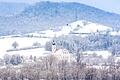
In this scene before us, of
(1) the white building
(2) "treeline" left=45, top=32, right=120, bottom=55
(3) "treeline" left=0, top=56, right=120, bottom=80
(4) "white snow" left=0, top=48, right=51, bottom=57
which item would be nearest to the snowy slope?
(2) "treeline" left=45, top=32, right=120, bottom=55

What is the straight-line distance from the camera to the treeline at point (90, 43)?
8962 centimetres

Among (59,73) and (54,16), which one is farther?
(54,16)

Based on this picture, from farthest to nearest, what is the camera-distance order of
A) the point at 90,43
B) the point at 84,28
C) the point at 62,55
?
the point at 84,28, the point at 90,43, the point at 62,55

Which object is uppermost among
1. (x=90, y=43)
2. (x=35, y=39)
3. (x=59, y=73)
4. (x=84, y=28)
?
(x=84, y=28)

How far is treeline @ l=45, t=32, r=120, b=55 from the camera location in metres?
89.6

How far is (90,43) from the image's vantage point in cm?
9844

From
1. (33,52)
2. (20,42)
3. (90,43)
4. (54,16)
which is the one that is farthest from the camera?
(54,16)

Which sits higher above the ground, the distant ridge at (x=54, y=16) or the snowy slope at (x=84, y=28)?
the distant ridge at (x=54, y=16)

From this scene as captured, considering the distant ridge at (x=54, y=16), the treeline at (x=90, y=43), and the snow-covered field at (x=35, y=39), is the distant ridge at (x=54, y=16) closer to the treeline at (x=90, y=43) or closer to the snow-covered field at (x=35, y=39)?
the snow-covered field at (x=35, y=39)

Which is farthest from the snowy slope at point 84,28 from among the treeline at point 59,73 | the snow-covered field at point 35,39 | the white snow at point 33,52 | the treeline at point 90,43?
the treeline at point 59,73

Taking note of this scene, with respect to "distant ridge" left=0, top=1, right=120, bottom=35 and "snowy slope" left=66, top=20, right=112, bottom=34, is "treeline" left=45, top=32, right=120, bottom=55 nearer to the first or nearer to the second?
"snowy slope" left=66, top=20, right=112, bottom=34

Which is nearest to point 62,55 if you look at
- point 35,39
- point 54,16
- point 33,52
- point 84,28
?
point 33,52

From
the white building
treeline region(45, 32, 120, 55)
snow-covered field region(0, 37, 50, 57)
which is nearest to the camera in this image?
the white building

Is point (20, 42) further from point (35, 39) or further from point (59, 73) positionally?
point (59, 73)
